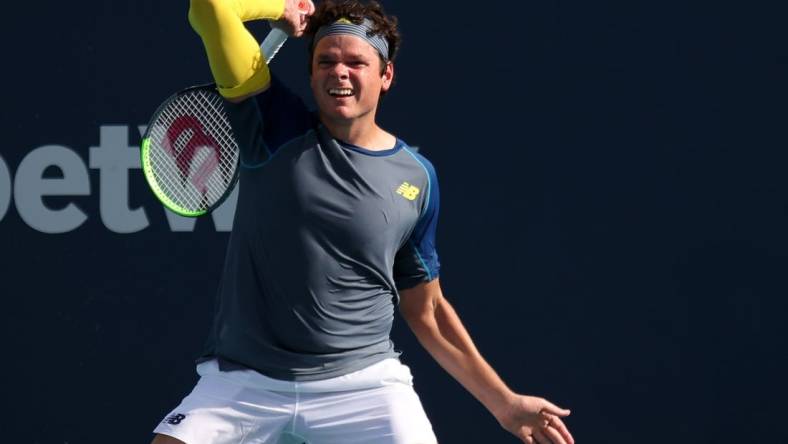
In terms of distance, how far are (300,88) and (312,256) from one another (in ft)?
6.52

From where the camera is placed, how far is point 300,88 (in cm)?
555

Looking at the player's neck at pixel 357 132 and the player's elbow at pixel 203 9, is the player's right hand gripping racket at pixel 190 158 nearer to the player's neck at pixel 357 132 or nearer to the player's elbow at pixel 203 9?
the player's neck at pixel 357 132

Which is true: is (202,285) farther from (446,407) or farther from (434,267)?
(434,267)

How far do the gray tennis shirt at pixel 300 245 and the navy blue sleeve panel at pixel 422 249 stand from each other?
0.13 meters

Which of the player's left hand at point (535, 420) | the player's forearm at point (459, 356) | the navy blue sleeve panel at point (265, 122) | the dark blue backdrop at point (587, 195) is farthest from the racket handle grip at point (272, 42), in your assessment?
the dark blue backdrop at point (587, 195)

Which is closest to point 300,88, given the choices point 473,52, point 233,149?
point 473,52

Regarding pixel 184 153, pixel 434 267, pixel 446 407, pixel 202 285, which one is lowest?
pixel 446 407

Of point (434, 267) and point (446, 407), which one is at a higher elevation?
point (434, 267)

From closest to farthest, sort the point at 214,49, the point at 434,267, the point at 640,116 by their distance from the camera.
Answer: the point at 214,49, the point at 434,267, the point at 640,116

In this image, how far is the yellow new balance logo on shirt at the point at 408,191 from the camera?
12.5ft

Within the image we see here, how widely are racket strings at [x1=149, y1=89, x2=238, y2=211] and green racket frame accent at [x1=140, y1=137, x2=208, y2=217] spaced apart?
3 centimetres

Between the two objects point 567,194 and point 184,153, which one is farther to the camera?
point 567,194

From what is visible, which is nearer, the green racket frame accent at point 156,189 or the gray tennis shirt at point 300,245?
the gray tennis shirt at point 300,245

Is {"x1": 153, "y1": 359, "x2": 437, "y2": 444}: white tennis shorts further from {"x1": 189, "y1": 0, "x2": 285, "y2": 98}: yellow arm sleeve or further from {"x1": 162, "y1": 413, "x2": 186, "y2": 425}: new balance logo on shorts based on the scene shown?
{"x1": 189, "y1": 0, "x2": 285, "y2": 98}: yellow arm sleeve
